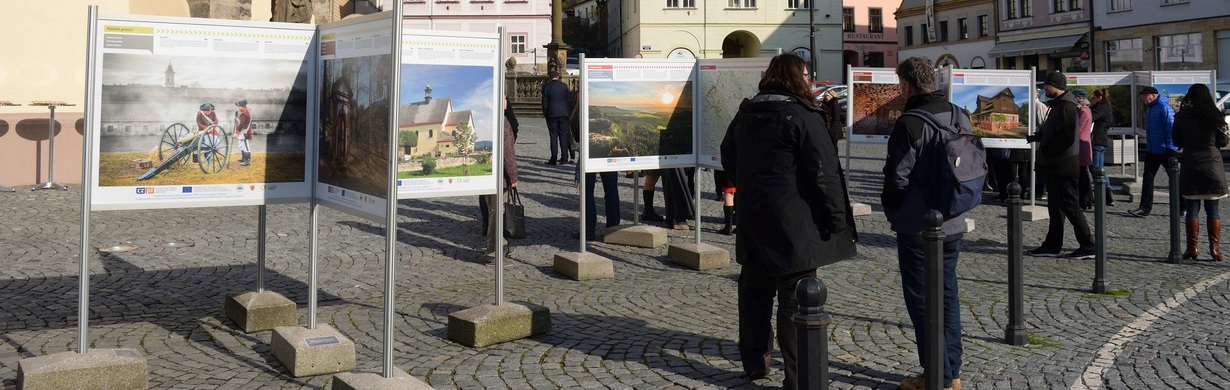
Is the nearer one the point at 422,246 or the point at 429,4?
the point at 422,246

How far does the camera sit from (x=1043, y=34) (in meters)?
57.7

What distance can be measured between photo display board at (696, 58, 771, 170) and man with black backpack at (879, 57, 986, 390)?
161 inches

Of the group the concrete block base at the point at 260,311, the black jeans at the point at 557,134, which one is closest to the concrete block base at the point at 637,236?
the concrete block base at the point at 260,311

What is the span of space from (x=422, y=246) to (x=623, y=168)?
7.64 feet

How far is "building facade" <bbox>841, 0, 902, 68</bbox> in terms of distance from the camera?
Answer: 74938 mm

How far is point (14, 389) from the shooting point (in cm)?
572

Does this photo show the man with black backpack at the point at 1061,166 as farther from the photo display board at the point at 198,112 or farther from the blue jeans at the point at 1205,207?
the photo display board at the point at 198,112

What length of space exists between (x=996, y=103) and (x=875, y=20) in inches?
2512

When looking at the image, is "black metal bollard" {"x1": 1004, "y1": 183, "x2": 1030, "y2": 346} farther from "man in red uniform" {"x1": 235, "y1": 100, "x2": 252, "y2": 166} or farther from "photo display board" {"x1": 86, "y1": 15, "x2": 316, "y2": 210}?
"man in red uniform" {"x1": 235, "y1": 100, "x2": 252, "y2": 166}

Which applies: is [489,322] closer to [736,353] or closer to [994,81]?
[736,353]

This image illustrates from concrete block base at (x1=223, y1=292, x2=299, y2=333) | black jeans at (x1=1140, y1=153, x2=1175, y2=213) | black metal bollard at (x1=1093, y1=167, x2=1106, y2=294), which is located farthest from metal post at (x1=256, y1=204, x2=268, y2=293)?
black jeans at (x1=1140, y1=153, x2=1175, y2=213)

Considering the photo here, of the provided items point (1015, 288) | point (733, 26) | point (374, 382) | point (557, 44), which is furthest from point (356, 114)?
point (733, 26)

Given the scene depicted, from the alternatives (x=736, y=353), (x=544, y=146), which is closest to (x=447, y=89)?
(x=736, y=353)

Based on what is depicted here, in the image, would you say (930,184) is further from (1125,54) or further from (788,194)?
(1125,54)
